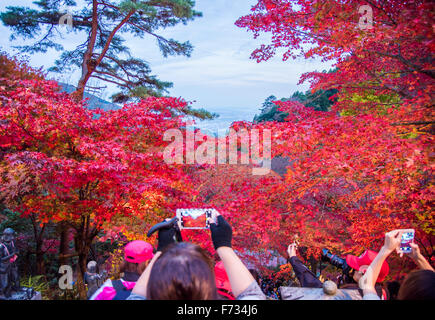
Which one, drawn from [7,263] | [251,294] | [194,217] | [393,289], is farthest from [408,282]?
A: [7,263]

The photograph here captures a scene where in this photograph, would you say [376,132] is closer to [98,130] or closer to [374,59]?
[374,59]

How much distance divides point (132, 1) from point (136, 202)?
6.34 m

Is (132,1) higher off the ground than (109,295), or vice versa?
(132,1)

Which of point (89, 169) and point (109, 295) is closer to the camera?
point (109, 295)

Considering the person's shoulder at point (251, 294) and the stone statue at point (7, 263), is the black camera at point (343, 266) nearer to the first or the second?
the person's shoulder at point (251, 294)

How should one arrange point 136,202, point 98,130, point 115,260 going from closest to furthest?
1. point 136,202
2. point 98,130
3. point 115,260

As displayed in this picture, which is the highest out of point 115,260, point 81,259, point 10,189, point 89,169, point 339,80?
point 339,80

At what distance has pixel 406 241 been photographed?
1.94m

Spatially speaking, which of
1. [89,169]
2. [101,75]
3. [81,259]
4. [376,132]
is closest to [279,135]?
[376,132]

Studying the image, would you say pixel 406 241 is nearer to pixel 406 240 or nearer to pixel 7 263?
pixel 406 240

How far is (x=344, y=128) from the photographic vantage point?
488 centimetres

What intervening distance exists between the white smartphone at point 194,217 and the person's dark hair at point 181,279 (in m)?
0.62

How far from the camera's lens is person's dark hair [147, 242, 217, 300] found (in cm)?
122

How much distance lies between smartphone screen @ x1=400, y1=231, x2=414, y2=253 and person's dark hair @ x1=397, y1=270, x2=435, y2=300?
1.44 ft
